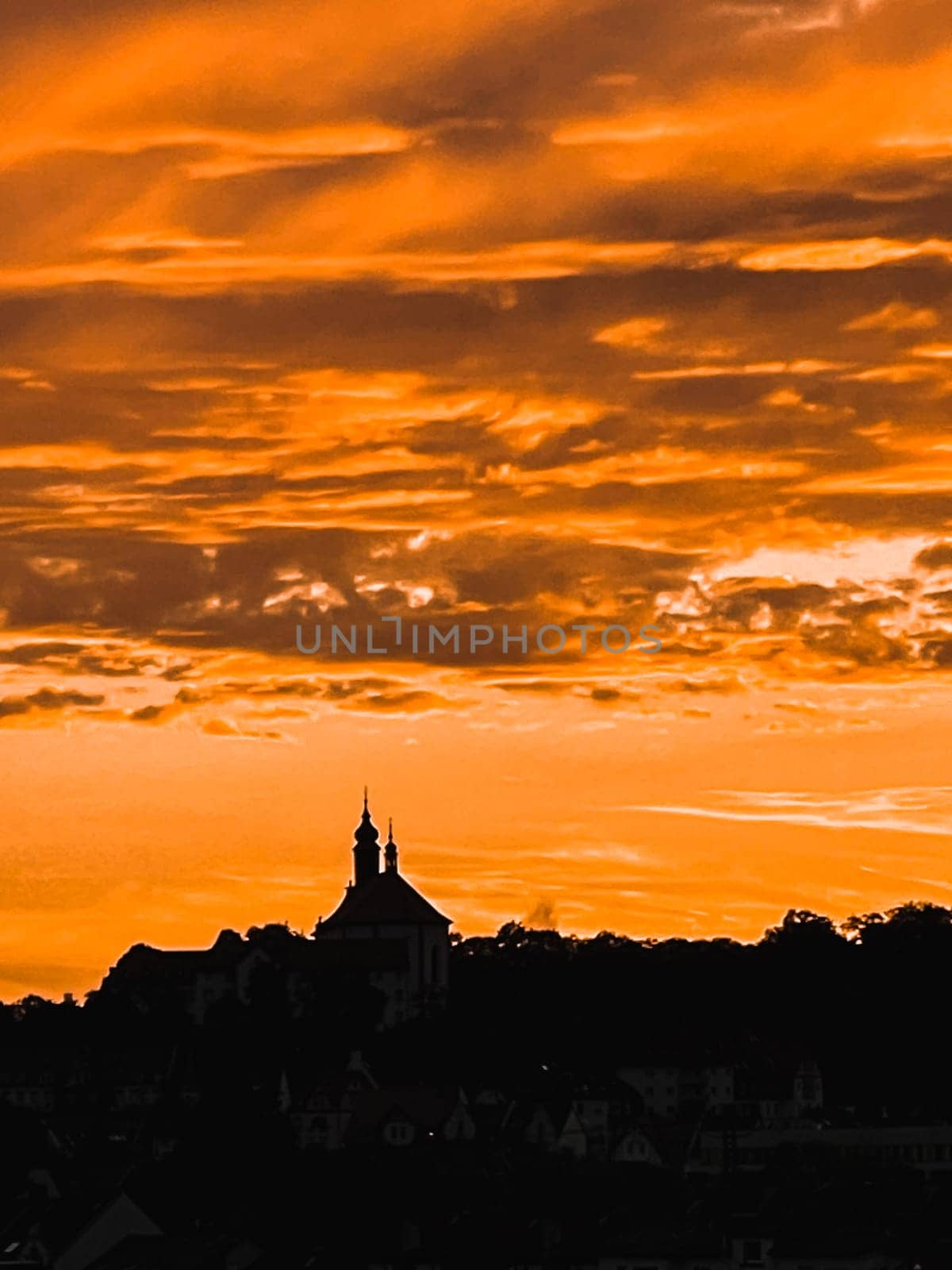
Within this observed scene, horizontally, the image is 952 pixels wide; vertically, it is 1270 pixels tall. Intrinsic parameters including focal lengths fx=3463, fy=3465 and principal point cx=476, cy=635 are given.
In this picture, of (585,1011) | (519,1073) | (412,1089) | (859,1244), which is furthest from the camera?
(585,1011)

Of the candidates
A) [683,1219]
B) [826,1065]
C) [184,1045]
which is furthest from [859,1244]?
[184,1045]

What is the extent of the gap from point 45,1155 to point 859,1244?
185 feet

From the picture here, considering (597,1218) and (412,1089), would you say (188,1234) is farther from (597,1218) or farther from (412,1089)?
(412,1089)

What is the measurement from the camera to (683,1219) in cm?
11019

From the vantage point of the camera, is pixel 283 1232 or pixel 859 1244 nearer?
pixel 859 1244

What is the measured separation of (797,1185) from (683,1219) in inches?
220

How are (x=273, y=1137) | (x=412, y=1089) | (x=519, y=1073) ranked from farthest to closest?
(x=519, y=1073), (x=412, y=1089), (x=273, y=1137)

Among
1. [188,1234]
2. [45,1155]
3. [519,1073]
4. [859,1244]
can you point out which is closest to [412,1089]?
[519,1073]

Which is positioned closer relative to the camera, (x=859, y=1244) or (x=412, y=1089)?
(x=859, y=1244)

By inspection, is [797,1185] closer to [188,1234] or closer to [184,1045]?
[188,1234]

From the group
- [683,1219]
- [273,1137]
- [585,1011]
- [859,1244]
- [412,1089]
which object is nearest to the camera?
[859,1244]

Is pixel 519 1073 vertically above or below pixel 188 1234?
above

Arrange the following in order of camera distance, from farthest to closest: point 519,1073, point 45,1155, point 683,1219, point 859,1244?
point 519,1073 → point 45,1155 → point 683,1219 → point 859,1244

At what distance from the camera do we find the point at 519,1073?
584 feet
